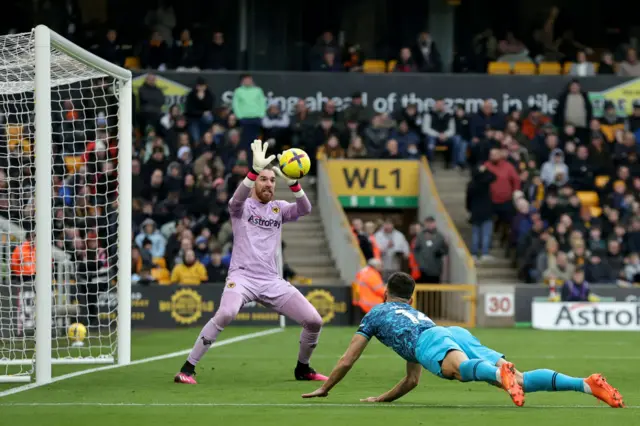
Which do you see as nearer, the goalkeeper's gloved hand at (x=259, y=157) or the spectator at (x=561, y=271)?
the goalkeeper's gloved hand at (x=259, y=157)

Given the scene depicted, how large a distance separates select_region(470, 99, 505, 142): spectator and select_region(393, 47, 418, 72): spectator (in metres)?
2.77

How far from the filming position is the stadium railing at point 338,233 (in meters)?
27.6

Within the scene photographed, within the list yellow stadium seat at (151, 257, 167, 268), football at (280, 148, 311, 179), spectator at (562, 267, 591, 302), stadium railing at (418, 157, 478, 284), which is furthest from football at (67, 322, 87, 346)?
spectator at (562, 267, 591, 302)

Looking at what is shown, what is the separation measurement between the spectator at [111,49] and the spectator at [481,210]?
30.1ft

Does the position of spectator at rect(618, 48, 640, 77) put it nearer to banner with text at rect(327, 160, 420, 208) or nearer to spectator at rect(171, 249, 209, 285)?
banner with text at rect(327, 160, 420, 208)

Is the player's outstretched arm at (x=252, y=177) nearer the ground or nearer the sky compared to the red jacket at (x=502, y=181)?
nearer the sky

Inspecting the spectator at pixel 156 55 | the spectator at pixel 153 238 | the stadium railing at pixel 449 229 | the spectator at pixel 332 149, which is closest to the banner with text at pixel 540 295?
the stadium railing at pixel 449 229

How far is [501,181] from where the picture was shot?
2895 cm

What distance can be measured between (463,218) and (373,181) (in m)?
2.23

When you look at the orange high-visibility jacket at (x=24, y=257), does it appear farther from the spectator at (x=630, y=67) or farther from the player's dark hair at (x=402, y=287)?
the spectator at (x=630, y=67)

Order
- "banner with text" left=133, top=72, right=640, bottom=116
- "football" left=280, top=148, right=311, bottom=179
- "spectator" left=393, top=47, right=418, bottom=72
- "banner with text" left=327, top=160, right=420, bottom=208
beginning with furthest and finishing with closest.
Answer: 1. "spectator" left=393, top=47, right=418, bottom=72
2. "banner with text" left=133, top=72, right=640, bottom=116
3. "banner with text" left=327, top=160, right=420, bottom=208
4. "football" left=280, top=148, right=311, bottom=179

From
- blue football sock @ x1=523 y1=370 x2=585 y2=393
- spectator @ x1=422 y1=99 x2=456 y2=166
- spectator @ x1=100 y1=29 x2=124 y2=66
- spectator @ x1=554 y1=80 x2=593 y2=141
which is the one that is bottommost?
blue football sock @ x1=523 y1=370 x2=585 y2=393

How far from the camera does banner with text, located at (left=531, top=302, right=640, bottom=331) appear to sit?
25734 mm

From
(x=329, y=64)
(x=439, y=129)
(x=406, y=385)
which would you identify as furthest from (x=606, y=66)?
(x=406, y=385)
